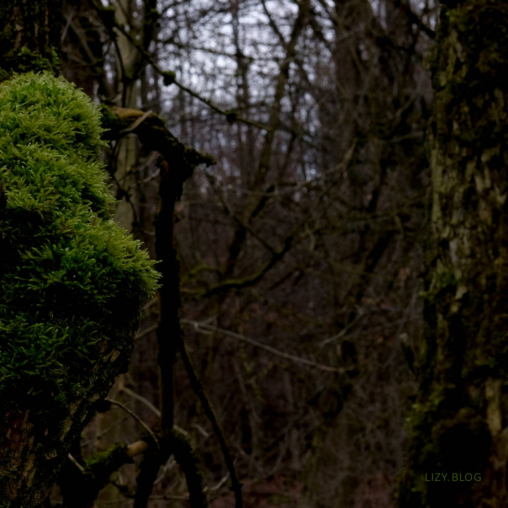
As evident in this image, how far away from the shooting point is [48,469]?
0.78 metres

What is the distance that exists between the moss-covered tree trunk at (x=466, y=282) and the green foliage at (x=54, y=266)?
73.7 inches

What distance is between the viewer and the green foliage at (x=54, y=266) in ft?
2.57

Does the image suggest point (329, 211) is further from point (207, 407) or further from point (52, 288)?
point (52, 288)

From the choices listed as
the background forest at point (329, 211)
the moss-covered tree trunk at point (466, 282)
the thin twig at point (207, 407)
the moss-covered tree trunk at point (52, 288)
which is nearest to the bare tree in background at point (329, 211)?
the background forest at point (329, 211)

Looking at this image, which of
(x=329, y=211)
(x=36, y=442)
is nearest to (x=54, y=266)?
(x=36, y=442)

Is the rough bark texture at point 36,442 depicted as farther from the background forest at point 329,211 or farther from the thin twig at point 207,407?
the background forest at point 329,211

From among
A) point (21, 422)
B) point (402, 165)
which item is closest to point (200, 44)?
A: point (402, 165)

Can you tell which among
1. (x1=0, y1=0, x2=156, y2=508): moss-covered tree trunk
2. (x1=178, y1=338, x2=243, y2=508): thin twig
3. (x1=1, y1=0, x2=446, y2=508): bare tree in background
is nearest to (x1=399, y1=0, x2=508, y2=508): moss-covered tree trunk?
(x1=178, y1=338, x2=243, y2=508): thin twig

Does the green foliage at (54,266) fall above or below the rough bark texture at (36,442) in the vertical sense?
above

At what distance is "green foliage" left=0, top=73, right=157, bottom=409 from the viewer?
0.78 metres

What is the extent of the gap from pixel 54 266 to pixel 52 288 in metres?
0.04

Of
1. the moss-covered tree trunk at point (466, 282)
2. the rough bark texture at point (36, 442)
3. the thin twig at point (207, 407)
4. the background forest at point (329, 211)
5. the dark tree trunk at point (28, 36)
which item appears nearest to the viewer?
the rough bark texture at point (36, 442)

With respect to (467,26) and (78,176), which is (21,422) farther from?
(467,26)

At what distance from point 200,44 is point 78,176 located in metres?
5.39
